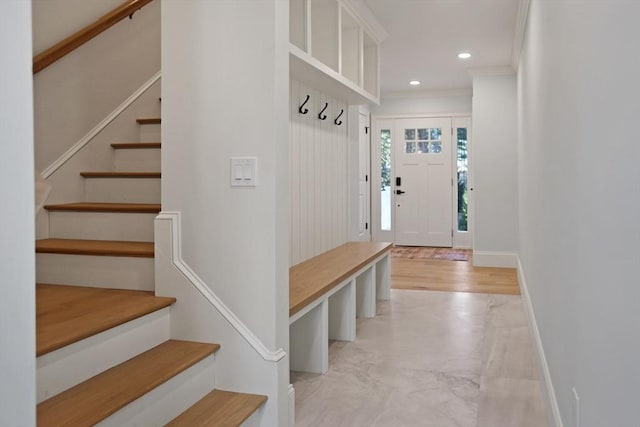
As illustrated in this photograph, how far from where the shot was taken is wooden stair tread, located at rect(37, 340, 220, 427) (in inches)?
59.6

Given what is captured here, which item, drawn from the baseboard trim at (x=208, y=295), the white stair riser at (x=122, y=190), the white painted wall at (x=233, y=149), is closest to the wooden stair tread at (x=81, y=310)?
the baseboard trim at (x=208, y=295)

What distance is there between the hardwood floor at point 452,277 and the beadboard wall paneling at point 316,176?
4.22ft

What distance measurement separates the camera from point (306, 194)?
3744 millimetres

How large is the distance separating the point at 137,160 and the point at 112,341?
5.81 feet

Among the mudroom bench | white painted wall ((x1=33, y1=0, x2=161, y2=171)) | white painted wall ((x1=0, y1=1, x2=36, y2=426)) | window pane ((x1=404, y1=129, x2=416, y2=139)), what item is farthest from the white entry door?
white painted wall ((x1=0, y1=1, x2=36, y2=426))

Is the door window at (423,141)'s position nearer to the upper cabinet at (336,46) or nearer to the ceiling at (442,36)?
the ceiling at (442,36)

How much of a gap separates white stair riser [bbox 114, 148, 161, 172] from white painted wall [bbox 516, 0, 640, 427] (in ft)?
7.49

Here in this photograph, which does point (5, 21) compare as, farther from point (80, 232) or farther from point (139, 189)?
point (139, 189)

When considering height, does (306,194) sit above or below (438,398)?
above

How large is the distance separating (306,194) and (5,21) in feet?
9.82

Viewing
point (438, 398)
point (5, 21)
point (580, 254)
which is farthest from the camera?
point (438, 398)

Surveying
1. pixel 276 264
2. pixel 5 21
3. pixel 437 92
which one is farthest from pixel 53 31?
pixel 437 92

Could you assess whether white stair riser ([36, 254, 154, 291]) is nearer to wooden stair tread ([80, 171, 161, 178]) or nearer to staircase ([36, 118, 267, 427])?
staircase ([36, 118, 267, 427])

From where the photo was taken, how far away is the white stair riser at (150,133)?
11.8 feet
